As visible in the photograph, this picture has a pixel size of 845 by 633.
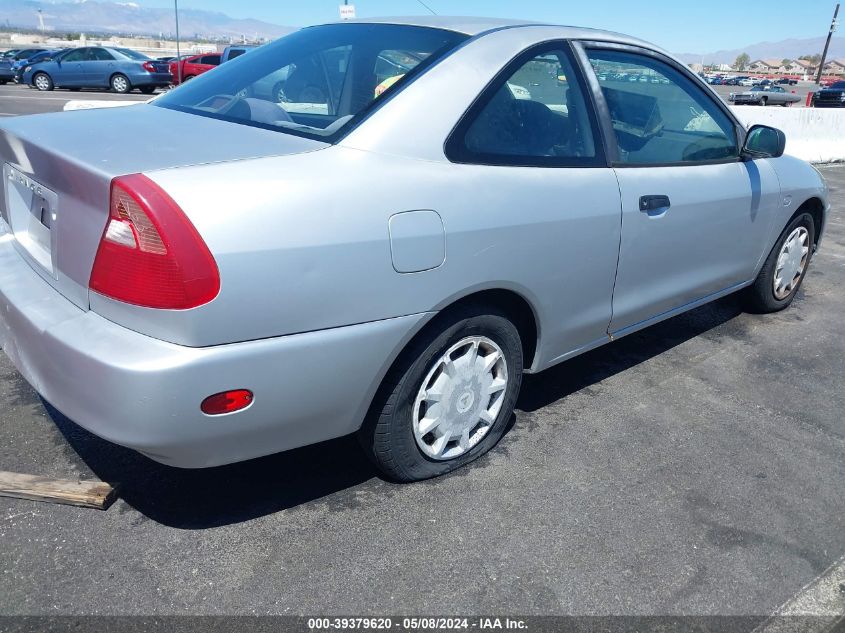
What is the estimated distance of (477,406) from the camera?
2684 mm

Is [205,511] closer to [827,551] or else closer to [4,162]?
[4,162]

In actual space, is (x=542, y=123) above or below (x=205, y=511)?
above

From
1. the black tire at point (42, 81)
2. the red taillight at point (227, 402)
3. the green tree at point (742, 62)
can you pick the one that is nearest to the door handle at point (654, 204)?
the red taillight at point (227, 402)

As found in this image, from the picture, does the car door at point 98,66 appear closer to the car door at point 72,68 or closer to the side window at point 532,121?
the car door at point 72,68

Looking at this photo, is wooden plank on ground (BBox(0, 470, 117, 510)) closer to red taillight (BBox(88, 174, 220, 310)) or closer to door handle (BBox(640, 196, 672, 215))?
red taillight (BBox(88, 174, 220, 310))

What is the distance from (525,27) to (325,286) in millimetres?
1512

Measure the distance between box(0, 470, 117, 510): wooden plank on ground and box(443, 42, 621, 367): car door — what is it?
1467 millimetres

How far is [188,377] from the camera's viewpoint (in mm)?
1853

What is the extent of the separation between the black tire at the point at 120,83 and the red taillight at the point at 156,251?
79.0 feet

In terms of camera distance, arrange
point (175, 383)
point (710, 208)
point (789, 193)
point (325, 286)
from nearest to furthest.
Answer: point (175, 383) → point (325, 286) → point (710, 208) → point (789, 193)

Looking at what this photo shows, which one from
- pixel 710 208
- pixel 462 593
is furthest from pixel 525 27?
pixel 462 593

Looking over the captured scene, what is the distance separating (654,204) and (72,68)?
24.5 meters

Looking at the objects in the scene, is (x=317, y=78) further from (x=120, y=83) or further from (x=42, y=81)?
(x=42, y=81)

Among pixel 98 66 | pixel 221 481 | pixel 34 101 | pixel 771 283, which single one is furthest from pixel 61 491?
pixel 98 66
